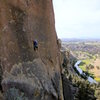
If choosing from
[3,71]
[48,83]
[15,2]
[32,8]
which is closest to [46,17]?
[32,8]

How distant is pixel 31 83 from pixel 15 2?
5.42 meters

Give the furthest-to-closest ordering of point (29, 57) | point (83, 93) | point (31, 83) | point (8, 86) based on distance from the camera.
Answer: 1. point (83, 93)
2. point (29, 57)
3. point (31, 83)
4. point (8, 86)

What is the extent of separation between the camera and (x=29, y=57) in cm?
1517

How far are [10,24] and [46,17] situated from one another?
4049 millimetres

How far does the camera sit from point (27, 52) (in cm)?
1505

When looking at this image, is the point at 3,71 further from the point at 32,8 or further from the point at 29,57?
the point at 32,8

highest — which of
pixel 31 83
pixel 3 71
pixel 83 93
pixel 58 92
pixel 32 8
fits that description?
pixel 32 8

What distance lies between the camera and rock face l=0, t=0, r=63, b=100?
13719 millimetres

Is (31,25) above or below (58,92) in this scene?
above

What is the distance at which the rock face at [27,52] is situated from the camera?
1372 cm

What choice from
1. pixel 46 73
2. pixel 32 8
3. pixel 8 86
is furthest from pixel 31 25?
pixel 8 86

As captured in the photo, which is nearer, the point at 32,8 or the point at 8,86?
the point at 8,86

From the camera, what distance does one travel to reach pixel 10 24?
571 inches

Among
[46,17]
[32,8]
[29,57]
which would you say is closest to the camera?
[29,57]
